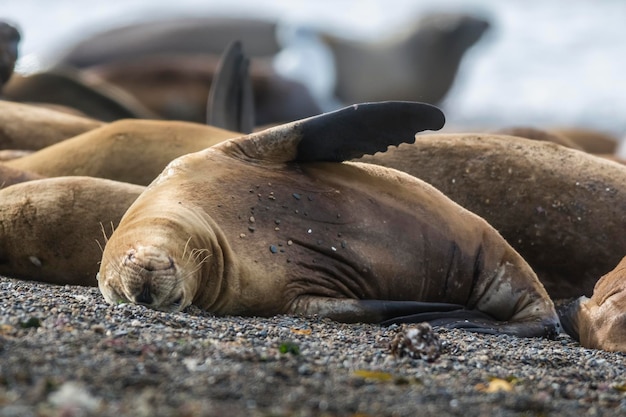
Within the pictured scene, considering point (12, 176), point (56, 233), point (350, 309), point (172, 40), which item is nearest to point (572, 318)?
point (350, 309)

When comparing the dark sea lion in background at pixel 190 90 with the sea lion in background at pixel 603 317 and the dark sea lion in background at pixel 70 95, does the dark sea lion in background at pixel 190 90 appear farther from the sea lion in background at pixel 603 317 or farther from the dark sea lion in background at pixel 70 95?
the sea lion in background at pixel 603 317

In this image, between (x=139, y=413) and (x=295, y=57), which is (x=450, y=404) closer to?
(x=139, y=413)

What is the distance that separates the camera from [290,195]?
4.78 meters

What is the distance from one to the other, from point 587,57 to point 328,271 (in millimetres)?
24684

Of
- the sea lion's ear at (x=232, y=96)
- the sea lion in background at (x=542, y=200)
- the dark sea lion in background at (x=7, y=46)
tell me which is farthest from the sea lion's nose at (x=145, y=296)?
the dark sea lion in background at (x=7, y=46)

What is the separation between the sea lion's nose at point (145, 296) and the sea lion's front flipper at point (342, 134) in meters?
1.02

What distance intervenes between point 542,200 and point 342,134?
1.63 meters

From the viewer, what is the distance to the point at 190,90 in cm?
1341

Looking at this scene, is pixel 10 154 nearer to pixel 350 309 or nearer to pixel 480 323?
pixel 350 309

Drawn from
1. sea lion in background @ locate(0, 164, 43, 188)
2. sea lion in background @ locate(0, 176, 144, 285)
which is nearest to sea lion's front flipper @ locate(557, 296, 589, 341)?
sea lion in background @ locate(0, 176, 144, 285)

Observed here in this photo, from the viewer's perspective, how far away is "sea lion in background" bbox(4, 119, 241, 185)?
652 cm

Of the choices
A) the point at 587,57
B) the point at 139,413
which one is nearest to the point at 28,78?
the point at 139,413

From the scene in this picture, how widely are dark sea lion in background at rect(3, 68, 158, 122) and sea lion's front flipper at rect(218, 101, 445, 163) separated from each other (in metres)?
6.56

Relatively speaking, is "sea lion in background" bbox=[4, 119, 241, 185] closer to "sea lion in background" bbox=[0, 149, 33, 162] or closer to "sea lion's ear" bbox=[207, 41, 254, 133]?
"sea lion in background" bbox=[0, 149, 33, 162]
